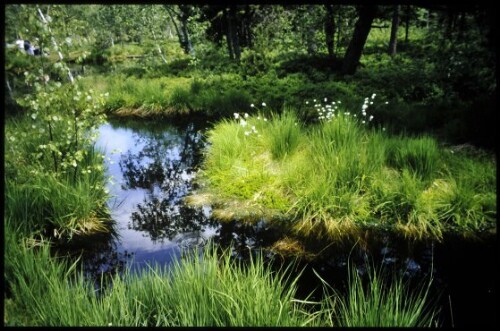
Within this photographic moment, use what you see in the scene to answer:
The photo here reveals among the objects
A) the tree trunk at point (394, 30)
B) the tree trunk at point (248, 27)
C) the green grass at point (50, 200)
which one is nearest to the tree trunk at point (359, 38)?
the tree trunk at point (394, 30)

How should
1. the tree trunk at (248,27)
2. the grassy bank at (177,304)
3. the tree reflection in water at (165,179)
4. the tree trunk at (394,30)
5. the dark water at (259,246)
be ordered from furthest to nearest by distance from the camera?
the tree trunk at (248,27) < the tree trunk at (394,30) < the tree reflection in water at (165,179) < the dark water at (259,246) < the grassy bank at (177,304)

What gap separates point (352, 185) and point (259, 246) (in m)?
1.79

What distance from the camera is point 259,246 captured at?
481 centimetres

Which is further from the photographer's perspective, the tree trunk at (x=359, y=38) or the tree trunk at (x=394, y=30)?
the tree trunk at (x=394, y=30)

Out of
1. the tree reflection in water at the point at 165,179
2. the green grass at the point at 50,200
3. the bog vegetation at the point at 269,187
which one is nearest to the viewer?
the bog vegetation at the point at 269,187

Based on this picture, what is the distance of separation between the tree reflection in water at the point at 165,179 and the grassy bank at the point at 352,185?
44 centimetres

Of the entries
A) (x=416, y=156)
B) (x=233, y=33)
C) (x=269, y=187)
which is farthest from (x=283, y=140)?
(x=233, y=33)

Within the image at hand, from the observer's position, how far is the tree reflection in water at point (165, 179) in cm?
554

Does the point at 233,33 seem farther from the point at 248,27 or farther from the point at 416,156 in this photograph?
the point at 416,156

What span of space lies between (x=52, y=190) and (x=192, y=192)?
2406mm

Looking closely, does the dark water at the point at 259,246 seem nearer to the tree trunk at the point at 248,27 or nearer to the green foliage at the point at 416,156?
the green foliage at the point at 416,156

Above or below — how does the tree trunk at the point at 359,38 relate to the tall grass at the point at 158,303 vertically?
above

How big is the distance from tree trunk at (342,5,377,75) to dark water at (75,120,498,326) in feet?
29.7

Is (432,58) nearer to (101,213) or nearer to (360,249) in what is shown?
(360,249)
